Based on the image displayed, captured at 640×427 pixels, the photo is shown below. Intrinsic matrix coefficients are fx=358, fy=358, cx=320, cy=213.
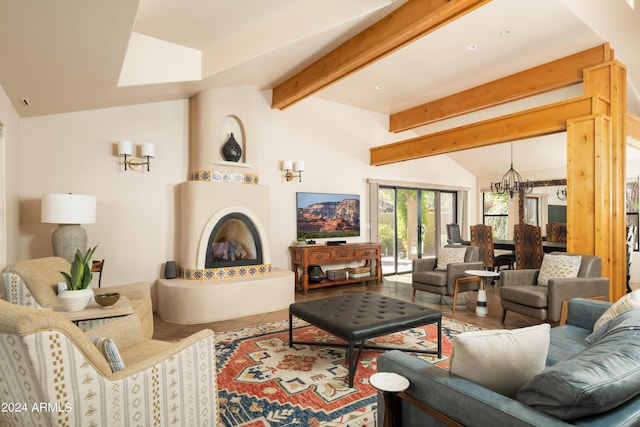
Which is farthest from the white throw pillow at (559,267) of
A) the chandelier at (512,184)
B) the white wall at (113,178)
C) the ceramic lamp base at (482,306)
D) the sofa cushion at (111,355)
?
the white wall at (113,178)

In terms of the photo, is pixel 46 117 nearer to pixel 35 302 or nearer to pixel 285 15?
pixel 35 302

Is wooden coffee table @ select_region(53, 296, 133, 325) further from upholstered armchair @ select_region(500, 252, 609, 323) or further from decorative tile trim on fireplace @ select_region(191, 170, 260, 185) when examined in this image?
upholstered armchair @ select_region(500, 252, 609, 323)

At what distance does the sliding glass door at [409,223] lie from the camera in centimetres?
724

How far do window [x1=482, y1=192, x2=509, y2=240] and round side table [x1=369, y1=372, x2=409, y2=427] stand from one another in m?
8.40

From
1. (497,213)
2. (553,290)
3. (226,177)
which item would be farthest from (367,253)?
(497,213)

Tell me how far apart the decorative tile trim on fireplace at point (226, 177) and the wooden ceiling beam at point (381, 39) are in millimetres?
1239

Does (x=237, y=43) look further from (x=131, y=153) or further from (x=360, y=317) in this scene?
(x=360, y=317)

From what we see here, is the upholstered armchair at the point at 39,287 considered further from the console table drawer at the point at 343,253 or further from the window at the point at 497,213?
the window at the point at 497,213

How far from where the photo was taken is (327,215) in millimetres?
6203

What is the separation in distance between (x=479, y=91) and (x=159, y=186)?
15.7 ft

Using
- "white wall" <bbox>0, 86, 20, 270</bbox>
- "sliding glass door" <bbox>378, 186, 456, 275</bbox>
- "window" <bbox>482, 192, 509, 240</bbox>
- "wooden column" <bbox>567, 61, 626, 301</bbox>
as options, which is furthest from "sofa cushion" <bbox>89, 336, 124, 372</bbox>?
"window" <bbox>482, 192, 509, 240</bbox>

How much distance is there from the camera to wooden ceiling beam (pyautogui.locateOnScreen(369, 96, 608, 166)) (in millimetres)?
4055

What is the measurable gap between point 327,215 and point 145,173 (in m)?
2.94

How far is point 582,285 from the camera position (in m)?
3.44
